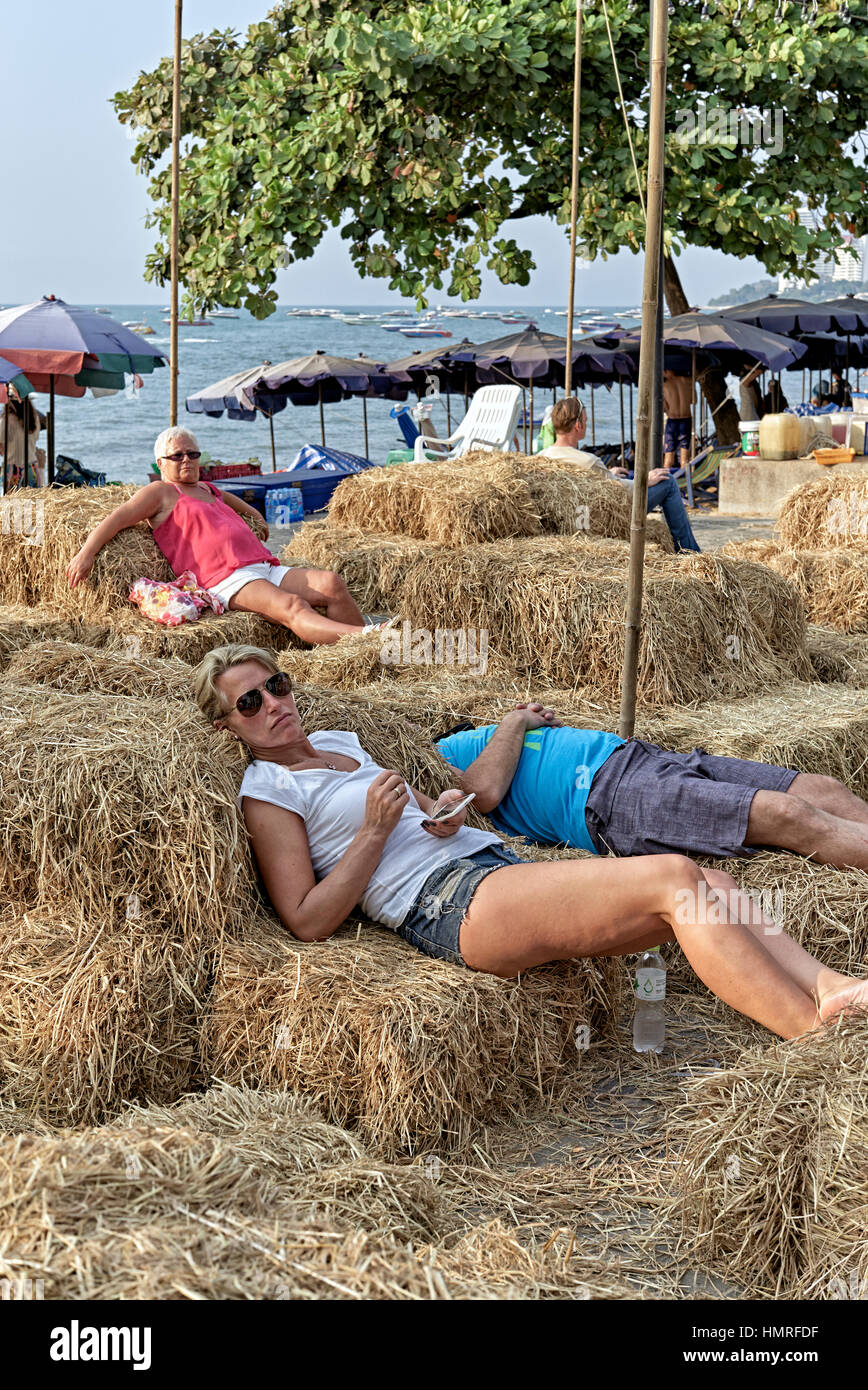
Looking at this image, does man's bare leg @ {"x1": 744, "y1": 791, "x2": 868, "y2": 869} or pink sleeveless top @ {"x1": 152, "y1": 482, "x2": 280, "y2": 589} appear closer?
man's bare leg @ {"x1": 744, "y1": 791, "x2": 868, "y2": 869}

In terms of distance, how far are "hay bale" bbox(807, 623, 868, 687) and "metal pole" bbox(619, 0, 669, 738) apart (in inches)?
77.7

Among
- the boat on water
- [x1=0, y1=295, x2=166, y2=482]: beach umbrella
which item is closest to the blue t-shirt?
[x1=0, y1=295, x2=166, y2=482]: beach umbrella

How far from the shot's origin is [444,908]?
2793 millimetres

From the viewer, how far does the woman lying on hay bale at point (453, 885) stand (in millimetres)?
2578

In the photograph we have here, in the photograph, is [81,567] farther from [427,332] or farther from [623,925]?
[427,332]

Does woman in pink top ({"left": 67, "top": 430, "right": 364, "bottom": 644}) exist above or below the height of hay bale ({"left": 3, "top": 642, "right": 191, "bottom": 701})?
above

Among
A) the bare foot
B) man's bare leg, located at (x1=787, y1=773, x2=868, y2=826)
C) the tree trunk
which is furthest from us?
the tree trunk

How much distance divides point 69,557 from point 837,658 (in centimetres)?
326

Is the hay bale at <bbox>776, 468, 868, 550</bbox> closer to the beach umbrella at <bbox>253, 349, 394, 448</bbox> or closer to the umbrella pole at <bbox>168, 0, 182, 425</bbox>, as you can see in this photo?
the umbrella pole at <bbox>168, 0, 182, 425</bbox>

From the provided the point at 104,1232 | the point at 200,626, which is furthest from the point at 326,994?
the point at 200,626

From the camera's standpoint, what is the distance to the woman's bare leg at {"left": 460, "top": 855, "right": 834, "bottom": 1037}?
256 cm

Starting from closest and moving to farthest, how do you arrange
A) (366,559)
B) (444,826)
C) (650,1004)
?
(444,826)
(650,1004)
(366,559)

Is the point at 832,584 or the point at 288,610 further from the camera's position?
the point at 832,584

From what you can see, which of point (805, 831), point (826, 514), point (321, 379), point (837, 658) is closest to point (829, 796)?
point (805, 831)
